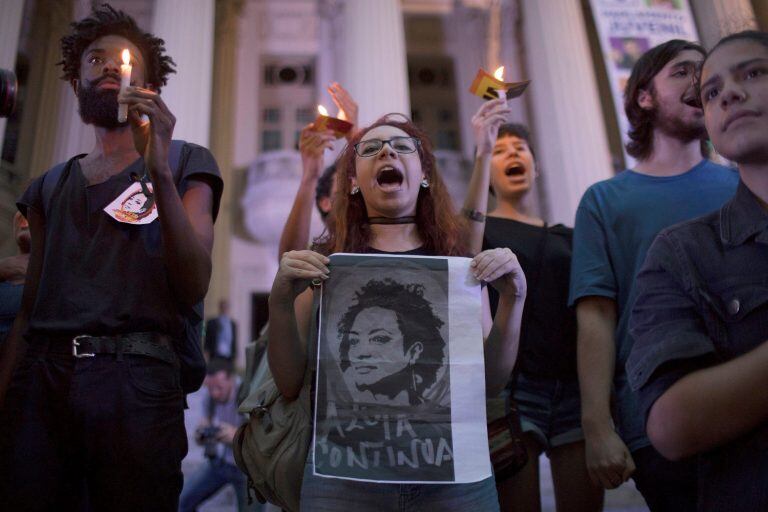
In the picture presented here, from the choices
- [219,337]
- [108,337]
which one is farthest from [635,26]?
[108,337]

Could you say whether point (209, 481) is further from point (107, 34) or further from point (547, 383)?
point (107, 34)

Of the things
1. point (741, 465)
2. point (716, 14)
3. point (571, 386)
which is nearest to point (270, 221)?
A: point (716, 14)

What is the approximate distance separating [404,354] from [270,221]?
489 inches

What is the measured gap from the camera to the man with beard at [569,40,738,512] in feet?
5.86

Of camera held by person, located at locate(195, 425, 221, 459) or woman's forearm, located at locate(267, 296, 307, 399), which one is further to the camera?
camera held by person, located at locate(195, 425, 221, 459)

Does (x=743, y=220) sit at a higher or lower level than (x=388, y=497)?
higher

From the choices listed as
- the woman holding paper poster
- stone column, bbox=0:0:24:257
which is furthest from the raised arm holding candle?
stone column, bbox=0:0:24:257

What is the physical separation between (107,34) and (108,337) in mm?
1146

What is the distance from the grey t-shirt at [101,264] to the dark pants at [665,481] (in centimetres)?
147

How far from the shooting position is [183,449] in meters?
1.77

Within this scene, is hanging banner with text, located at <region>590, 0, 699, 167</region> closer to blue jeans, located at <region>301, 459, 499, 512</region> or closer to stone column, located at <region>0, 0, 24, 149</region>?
stone column, located at <region>0, 0, 24, 149</region>

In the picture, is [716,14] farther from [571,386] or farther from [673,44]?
[571,386]

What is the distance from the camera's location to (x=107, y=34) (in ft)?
7.06

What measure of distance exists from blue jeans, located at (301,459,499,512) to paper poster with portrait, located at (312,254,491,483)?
0.09 m
